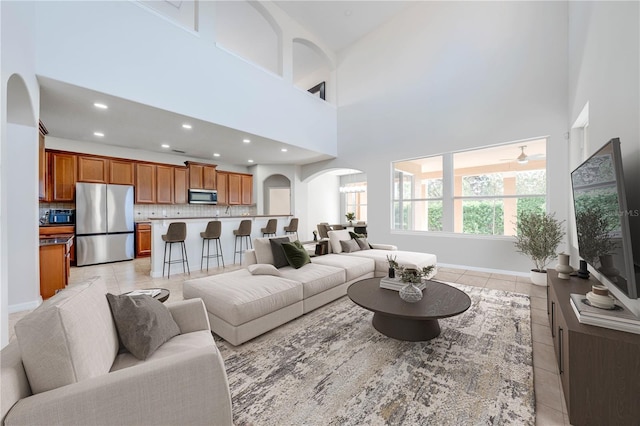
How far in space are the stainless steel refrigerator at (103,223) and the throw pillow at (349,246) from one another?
5.12 metres

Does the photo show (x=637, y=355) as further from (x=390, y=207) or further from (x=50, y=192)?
(x=50, y=192)

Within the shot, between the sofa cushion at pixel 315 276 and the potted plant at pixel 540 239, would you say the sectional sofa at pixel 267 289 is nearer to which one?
the sofa cushion at pixel 315 276

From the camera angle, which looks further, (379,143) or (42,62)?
(379,143)

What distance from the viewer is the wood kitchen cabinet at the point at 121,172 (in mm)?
5910

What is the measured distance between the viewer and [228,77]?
439 cm

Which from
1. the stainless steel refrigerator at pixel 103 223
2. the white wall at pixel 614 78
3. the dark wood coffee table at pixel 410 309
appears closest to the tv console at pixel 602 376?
the white wall at pixel 614 78

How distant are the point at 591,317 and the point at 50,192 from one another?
806 cm

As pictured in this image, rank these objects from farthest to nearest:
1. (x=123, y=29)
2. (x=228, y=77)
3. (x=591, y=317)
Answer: (x=228, y=77), (x=123, y=29), (x=591, y=317)

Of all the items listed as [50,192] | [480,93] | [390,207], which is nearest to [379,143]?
[390,207]

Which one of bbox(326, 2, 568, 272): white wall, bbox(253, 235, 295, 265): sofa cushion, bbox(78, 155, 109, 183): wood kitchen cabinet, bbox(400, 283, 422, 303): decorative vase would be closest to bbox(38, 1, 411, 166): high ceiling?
bbox(78, 155, 109, 183): wood kitchen cabinet

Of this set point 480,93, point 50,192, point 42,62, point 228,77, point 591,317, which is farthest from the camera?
point 50,192

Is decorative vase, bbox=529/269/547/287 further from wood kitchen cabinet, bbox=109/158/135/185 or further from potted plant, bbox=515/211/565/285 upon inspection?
wood kitchen cabinet, bbox=109/158/135/185

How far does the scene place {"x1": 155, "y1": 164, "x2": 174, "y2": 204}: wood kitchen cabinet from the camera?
661cm

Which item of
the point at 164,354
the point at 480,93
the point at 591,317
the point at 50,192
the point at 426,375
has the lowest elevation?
the point at 426,375
